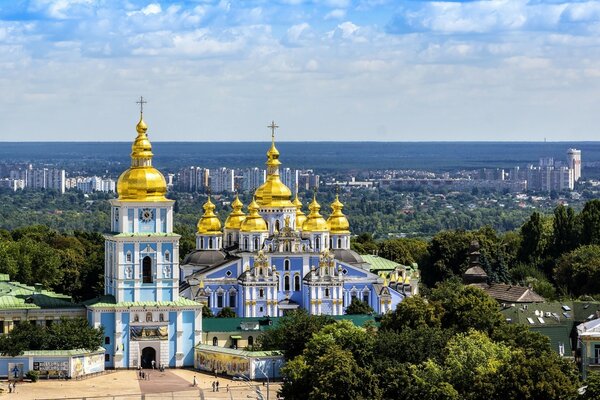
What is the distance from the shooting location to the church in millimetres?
68562

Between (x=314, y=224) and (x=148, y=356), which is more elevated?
(x=314, y=224)

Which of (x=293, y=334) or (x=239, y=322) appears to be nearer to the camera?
(x=293, y=334)

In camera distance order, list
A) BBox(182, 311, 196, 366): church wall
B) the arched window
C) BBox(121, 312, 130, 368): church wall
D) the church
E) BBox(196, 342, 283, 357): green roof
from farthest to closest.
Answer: the church
the arched window
BBox(182, 311, 196, 366): church wall
BBox(121, 312, 130, 368): church wall
BBox(196, 342, 283, 357): green roof

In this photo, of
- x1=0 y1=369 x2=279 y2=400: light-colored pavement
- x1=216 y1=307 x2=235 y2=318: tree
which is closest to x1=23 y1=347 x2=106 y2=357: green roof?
x1=0 y1=369 x2=279 y2=400: light-colored pavement

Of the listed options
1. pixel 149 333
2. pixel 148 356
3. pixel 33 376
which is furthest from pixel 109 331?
pixel 33 376

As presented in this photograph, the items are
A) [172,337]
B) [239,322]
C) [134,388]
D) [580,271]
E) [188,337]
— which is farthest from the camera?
[580,271]

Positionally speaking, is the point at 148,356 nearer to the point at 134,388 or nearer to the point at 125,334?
the point at 125,334

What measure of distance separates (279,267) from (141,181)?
1034 cm

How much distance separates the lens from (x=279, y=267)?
69688mm

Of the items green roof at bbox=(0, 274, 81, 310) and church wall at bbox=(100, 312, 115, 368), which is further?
green roof at bbox=(0, 274, 81, 310)

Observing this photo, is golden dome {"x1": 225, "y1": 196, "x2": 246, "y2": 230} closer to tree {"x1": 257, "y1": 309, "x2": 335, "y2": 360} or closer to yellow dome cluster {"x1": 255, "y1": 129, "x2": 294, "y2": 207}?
yellow dome cluster {"x1": 255, "y1": 129, "x2": 294, "y2": 207}

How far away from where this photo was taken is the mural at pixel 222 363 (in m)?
Result: 56.7

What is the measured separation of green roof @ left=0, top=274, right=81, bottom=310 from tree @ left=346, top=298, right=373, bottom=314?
11.5 m

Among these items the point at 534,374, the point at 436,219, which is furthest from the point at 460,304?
the point at 436,219
